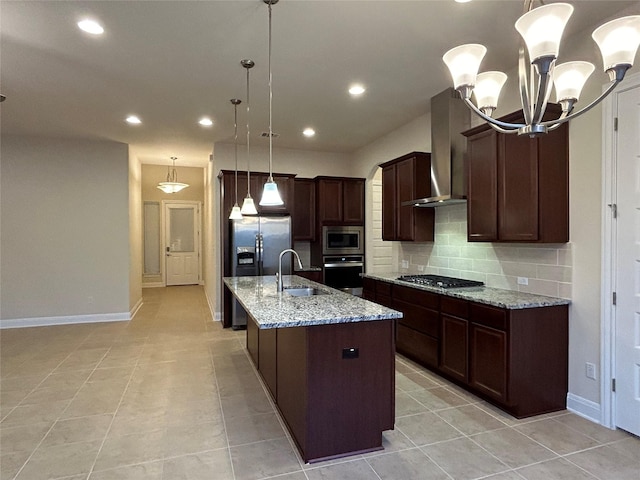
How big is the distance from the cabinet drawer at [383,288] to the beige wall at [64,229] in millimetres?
4280

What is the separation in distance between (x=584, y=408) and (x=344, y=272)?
381 cm

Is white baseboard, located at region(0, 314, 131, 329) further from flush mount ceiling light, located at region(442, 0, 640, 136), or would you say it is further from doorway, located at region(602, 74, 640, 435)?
doorway, located at region(602, 74, 640, 435)

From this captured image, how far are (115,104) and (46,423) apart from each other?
132 inches

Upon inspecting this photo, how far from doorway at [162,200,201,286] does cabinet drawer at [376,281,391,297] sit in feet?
22.5

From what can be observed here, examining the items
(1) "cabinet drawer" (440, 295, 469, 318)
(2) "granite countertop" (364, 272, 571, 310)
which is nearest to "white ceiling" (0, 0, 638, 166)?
(2) "granite countertop" (364, 272, 571, 310)

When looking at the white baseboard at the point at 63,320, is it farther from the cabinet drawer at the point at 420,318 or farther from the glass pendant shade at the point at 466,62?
the glass pendant shade at the point at 466,62

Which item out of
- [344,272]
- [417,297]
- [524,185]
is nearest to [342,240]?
[344,272]

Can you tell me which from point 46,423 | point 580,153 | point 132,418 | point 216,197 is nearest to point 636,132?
point 580,153

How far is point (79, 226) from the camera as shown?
234 inches

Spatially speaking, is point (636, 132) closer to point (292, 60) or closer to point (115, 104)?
point (292, 60)

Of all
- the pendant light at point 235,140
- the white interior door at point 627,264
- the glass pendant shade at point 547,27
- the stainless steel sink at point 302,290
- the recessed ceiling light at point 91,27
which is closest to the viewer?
the glass pendant shade at point 547,27

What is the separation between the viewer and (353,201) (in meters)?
6.35

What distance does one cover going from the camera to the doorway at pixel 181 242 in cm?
984

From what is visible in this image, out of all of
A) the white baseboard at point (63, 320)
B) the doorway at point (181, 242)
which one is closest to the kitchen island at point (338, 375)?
the white baseboard at point (63, 320)
